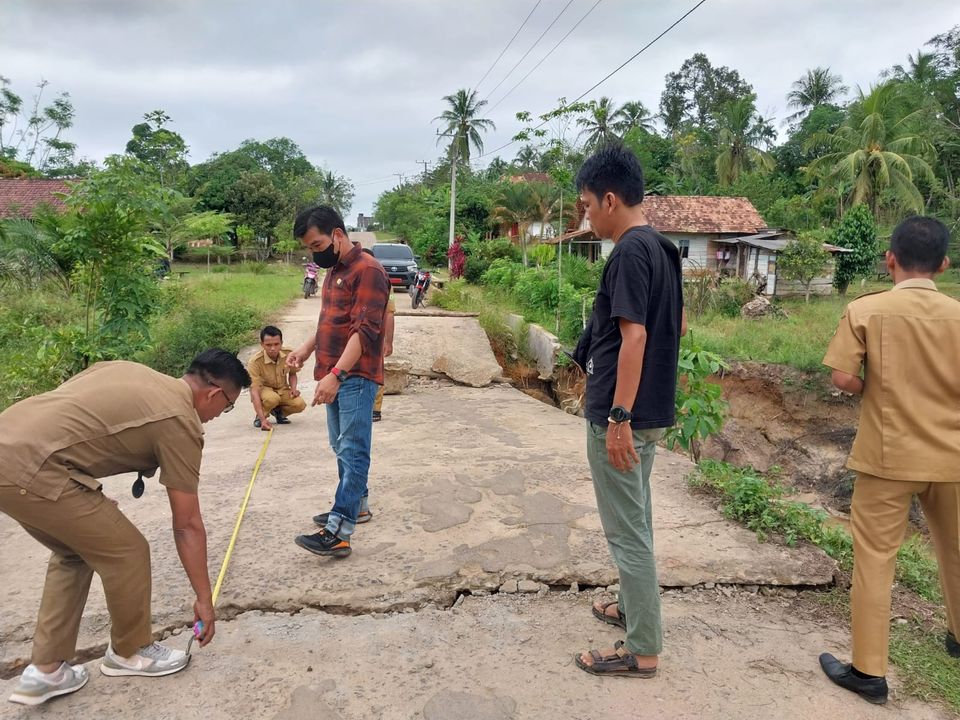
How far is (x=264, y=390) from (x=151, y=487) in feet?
6.03

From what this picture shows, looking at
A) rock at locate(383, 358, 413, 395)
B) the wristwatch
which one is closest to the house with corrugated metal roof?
rock at locate(383, 358, 413, 395)

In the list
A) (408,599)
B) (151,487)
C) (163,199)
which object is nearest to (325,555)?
(408,599)

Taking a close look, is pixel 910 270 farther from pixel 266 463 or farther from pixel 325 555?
pixel 266 463

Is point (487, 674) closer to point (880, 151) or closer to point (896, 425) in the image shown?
point (896, 425)

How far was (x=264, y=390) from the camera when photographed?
6184 mm

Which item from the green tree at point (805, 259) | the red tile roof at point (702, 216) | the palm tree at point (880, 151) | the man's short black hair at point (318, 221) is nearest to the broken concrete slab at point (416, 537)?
the man's short black hair at point (318, 221)

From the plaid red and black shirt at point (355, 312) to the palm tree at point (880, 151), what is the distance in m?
26.2

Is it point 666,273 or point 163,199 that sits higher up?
point 163,199

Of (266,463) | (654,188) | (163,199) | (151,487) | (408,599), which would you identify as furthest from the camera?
(654,188)

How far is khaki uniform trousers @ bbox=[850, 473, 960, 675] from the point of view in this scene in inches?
91.7

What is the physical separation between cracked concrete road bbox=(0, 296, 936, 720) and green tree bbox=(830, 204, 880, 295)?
761 inches

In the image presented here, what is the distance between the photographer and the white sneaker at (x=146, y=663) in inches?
92.6

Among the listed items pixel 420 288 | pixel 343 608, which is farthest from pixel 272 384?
pixel 420 288

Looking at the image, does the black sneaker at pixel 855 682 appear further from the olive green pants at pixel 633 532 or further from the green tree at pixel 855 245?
the green tree at pixel 855 245
